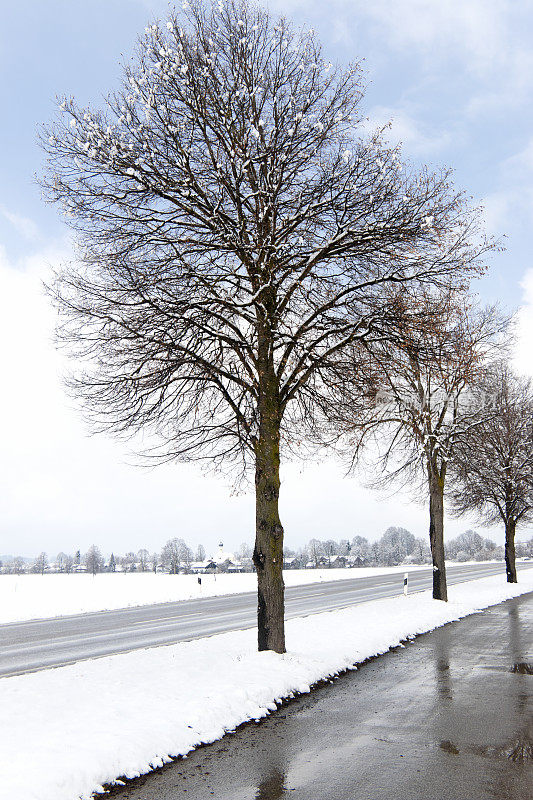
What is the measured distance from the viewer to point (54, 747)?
5047 mm

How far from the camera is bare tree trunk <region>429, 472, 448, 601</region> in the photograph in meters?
19.8

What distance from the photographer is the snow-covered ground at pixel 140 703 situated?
4.70 metres

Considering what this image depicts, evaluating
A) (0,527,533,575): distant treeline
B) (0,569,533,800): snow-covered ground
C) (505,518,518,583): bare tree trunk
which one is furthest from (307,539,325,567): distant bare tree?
(0,569,533,800): snow-covered ground

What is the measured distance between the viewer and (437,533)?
64.6 ft

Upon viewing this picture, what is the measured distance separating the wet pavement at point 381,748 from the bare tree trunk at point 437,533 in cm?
1070

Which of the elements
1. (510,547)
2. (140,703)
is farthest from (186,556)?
(140,703)

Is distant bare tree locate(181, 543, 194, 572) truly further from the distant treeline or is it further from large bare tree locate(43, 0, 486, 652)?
large bare tree locate(43, 0, 486, 652)

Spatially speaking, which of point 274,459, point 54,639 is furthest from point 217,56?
point 54,639

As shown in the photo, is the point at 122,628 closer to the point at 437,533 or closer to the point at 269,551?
the point at 269,551

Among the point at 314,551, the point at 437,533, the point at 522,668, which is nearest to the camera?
the point at 522,668

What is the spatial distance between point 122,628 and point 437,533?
10171 millimetres

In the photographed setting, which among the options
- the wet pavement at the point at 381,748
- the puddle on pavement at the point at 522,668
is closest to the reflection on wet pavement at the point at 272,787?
the wet pavement at the point at 381,748

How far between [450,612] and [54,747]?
14.2m

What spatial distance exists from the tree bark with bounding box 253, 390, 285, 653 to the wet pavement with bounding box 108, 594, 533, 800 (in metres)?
1.27
